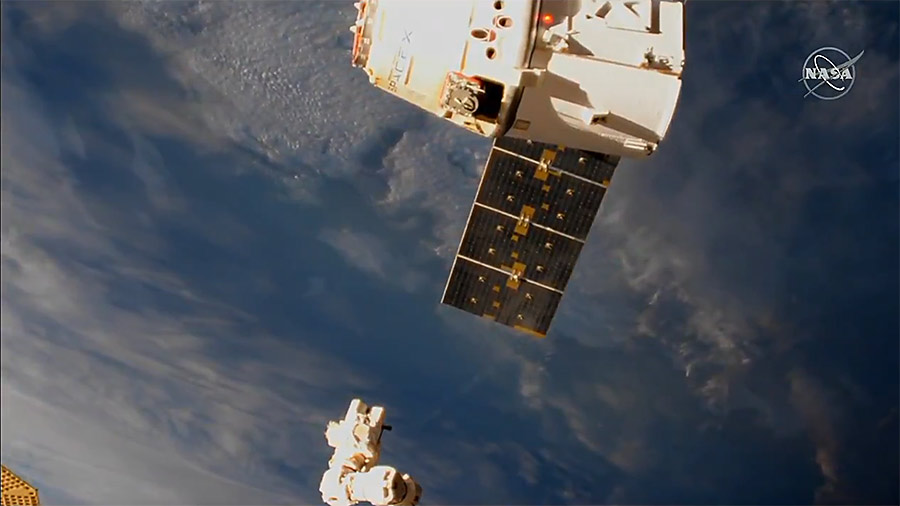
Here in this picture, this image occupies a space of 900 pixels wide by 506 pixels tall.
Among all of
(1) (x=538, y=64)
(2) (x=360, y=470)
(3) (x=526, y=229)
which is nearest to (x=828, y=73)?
(3) (x=526, y=229)

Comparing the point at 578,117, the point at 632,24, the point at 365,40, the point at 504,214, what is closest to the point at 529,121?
the point at 578,117

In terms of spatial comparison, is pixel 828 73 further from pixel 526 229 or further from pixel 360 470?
pixel 360 470

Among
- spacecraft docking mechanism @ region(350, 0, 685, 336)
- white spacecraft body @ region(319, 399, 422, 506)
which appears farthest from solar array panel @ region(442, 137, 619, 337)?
white spacecraft body @ region(319, 399, 422, 506)

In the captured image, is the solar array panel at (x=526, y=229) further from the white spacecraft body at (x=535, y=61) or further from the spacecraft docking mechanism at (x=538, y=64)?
the white spacecraft body at (x=535, y=61)

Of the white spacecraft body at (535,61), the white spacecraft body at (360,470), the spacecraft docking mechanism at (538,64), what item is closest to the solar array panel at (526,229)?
the spacecraft docking mechanism at (538,64)

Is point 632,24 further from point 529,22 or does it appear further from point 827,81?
point 827,81

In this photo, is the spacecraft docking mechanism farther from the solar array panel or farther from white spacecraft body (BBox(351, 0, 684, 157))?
the solar array panel
